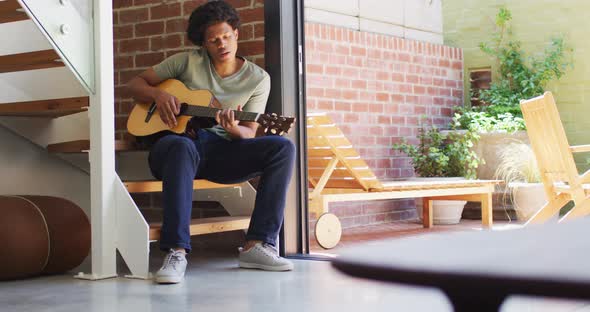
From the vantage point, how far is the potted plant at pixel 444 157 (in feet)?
19.1

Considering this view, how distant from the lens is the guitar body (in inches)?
128

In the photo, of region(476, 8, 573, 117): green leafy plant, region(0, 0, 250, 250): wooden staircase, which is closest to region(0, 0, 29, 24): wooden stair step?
region(0, 0, 250, 250): wooden staircase

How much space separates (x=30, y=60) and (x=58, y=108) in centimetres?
22

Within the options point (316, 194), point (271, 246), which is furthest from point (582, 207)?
point (271, 246)

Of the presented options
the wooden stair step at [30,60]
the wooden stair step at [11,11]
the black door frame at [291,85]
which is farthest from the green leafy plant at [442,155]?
the wooden stair step at [11,11]

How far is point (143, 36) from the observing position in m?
4.15

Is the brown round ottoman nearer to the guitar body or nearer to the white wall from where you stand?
the guitar body

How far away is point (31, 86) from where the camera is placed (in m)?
Answer: 3.85

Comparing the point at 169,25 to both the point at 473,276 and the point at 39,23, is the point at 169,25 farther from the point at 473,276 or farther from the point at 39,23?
the point at 473,276

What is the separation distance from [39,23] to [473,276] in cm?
273

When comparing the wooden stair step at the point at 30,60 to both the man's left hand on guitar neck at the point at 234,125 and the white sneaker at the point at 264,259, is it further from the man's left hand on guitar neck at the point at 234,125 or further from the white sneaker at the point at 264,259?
the white sneaker at the point at 264,259

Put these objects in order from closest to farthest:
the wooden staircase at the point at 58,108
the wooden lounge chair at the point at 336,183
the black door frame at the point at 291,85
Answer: the wooden staircase at the point at 58,108 < the black door frame at the point at 291,85 < the wooden lounge chair at the point at 336,183

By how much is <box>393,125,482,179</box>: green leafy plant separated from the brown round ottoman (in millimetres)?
3041

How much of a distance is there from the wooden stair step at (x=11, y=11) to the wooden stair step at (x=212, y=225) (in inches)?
38.6
